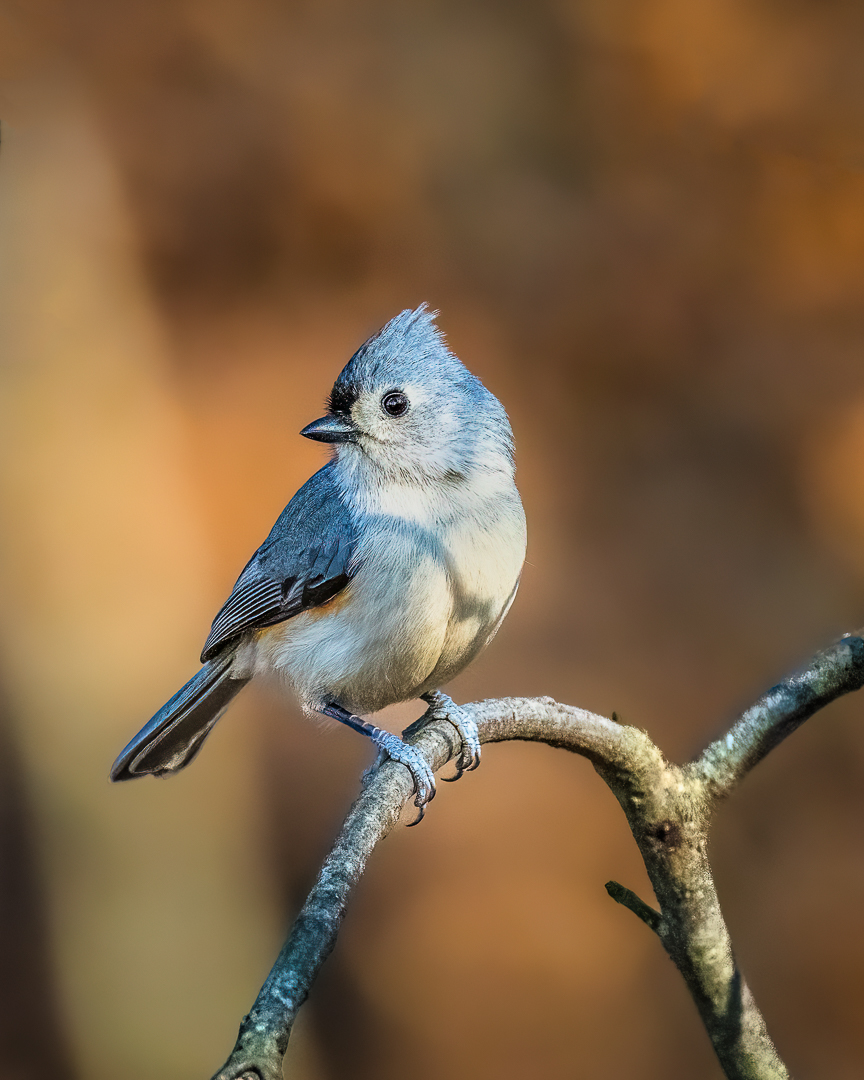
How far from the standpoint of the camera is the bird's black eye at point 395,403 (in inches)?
59.6

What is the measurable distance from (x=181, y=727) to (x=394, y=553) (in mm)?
569

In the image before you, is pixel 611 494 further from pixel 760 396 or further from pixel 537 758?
pixel 537 758

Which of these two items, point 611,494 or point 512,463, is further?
point 611,494

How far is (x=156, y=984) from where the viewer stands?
2633 millimetres

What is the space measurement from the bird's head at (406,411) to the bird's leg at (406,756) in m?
0.39

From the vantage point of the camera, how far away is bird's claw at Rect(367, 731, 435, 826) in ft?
4.18

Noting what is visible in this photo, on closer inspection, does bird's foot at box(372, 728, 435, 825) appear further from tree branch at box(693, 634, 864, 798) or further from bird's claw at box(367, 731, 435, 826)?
tree branch at box(693, 634, 864, 798)

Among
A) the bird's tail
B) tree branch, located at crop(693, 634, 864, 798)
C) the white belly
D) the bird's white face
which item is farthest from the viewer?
the bird's tail

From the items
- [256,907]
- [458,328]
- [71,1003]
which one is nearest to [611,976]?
[256,907]

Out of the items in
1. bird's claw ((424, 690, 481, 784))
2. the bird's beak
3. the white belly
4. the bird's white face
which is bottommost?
bird's claw ((424, 690, 481, 784))

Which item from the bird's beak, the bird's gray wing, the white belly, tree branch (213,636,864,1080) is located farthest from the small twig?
the bird's beak

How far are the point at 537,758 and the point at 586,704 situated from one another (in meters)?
0.21

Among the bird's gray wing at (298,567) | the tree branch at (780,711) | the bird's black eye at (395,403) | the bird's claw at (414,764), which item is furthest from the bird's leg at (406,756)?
the bird's black eye at (395,403)

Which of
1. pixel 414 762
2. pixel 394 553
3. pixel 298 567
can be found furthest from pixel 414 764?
pixel 298 567
